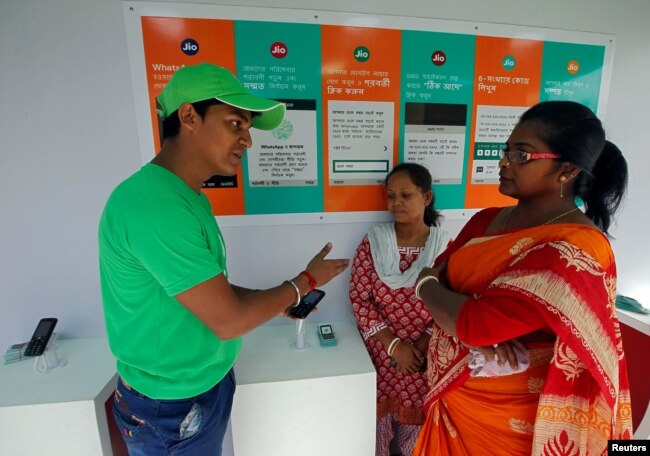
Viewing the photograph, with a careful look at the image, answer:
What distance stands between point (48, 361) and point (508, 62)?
2232 millimetres

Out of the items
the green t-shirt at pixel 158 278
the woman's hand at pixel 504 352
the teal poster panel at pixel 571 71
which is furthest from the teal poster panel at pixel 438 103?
the green t-shirt at pixel 158 278

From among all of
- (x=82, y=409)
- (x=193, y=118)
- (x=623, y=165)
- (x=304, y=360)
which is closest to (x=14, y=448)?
(x=82, y=409)

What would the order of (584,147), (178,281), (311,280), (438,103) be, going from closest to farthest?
1. (178,281)
2. (584,147)
3. (311,280)
4. (438,103)

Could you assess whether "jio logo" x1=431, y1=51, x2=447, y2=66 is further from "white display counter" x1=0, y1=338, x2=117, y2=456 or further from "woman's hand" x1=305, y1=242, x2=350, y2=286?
"white display counter" x1=0, y1=338, x2=117, y2=456

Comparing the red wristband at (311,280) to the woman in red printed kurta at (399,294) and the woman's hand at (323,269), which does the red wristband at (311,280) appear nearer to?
the woman's hand at (323,269)

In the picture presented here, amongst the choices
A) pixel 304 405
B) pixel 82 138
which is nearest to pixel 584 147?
pixel 304 405

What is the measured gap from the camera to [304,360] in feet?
4.13

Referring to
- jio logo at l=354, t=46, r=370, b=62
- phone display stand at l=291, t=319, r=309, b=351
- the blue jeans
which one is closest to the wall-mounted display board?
jio logo at l=354, t=46, r=370, b=62

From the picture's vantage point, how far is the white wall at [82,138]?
1.17 metres

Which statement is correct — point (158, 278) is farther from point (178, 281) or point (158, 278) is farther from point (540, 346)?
point (540, 346)

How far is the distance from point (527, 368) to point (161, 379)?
0.93 metres

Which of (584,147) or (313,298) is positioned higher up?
(584,147)

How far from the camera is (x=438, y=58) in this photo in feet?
4.46

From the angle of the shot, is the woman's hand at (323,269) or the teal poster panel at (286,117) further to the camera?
the teal poster panel at (286,117)
